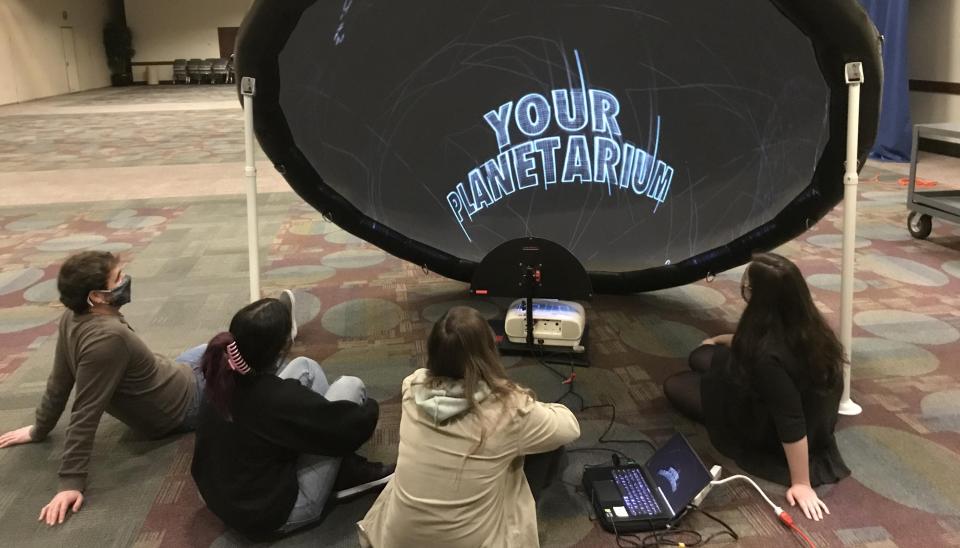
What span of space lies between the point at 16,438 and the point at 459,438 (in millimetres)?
1627

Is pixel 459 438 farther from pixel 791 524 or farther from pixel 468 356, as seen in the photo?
pixel 791 524

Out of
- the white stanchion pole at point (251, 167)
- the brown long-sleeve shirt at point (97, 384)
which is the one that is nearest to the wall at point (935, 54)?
the white stanchion pole at point (251, 167)

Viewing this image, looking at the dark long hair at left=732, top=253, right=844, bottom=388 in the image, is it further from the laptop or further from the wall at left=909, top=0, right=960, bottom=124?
the wall at left=909, top=0, right=960, bottom=124

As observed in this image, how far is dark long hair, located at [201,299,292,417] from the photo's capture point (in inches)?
62.7

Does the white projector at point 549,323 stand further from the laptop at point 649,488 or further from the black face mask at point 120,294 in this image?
the black face mask at point 120,294

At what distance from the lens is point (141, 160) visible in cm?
773

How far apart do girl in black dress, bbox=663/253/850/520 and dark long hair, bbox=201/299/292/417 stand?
46.8 inches

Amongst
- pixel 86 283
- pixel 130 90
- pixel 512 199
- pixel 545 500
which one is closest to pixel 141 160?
pixel 512 199

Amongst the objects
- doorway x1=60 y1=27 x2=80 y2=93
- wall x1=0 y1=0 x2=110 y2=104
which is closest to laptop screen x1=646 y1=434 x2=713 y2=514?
wall x1=0 y1=0 x2=110 y2=104

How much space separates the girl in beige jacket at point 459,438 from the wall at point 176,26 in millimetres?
21682

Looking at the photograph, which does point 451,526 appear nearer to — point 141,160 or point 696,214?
point 696,214

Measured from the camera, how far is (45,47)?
54.1ft

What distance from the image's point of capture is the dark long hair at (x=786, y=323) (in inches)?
68.6

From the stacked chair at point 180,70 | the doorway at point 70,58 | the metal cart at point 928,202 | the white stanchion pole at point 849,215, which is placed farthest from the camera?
the stacked chair at point 180,70
